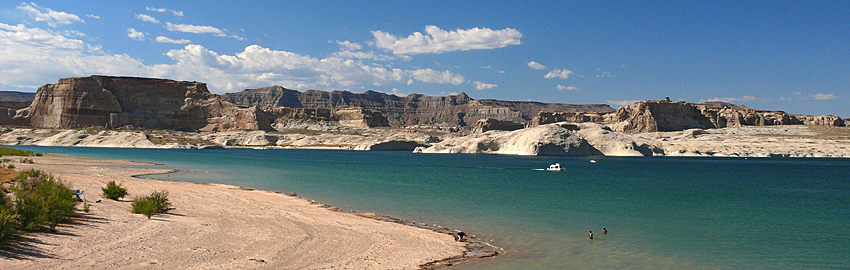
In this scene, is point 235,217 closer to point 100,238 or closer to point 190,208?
point 190,208

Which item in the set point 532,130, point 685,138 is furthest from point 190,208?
point 685,138

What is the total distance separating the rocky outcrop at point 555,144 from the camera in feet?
301

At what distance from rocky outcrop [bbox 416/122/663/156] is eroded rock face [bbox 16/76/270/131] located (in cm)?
8785

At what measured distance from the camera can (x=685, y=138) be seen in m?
130

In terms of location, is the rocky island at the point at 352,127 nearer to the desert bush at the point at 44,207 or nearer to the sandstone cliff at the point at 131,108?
the sandstone cliff at the point at 131,108

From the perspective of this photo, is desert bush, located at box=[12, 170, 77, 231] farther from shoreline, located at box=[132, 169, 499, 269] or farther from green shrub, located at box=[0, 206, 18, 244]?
shoreline, located at box=[132, 169, 499, 269]

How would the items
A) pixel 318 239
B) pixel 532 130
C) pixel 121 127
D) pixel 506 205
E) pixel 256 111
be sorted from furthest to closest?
pixel 256 111
pixel 121 127
pixel 532 130
pixel 506 205
pixel 318 239

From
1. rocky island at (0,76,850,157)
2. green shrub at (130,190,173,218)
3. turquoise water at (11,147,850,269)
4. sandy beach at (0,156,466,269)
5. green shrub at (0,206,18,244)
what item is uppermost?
rocky island at (0,76,850,157)

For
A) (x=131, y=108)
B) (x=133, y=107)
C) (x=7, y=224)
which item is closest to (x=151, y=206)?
(x=7, y=224)

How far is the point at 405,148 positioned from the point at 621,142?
59328mm

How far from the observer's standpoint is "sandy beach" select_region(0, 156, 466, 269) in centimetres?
1003

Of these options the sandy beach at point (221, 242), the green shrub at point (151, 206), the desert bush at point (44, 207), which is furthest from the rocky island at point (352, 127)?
the desert bush at point (44, 207)

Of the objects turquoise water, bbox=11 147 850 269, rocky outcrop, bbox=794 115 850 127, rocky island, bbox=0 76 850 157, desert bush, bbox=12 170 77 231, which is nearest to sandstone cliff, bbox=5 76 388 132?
rocky island, bbox=0 76 850 157

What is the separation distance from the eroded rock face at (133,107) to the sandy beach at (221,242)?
15114cm
